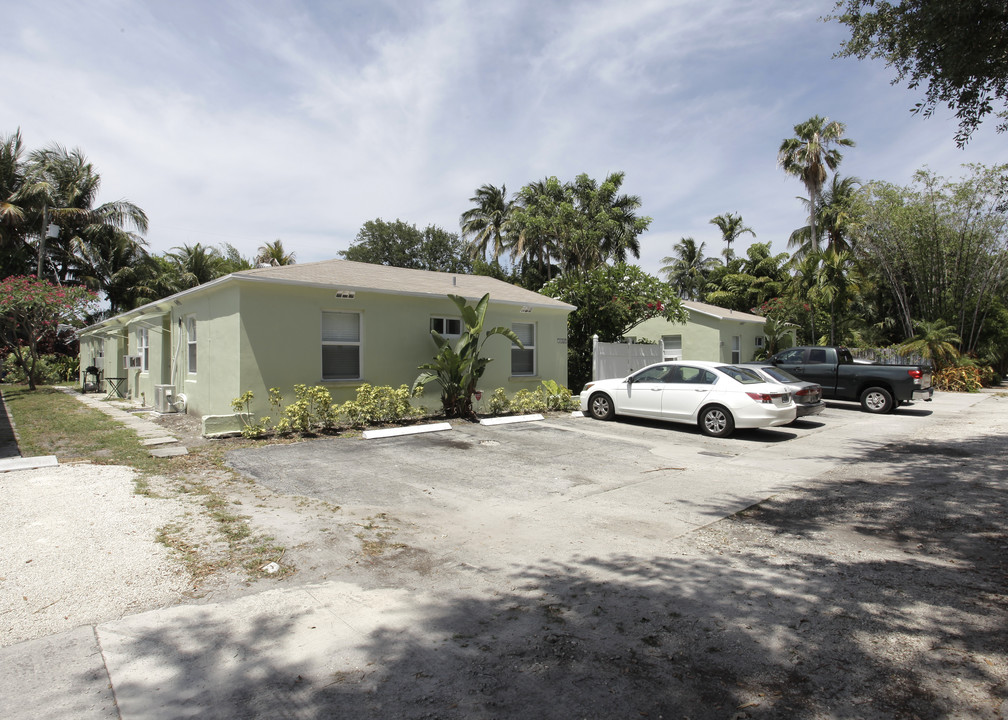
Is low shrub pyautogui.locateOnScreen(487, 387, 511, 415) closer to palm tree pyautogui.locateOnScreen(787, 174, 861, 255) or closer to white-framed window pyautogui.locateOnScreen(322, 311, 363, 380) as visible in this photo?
white-framed window pyautogui.locateOnScreen(322, 311, 363, 380)

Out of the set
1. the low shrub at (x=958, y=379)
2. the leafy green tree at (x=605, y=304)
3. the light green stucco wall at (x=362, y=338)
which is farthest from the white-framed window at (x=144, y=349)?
the low shrub at (x=958, y=379)

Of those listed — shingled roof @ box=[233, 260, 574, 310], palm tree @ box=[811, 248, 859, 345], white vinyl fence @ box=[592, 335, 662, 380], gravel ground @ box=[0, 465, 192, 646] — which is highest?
palm tree @ box=[811, 248, 859, 345]

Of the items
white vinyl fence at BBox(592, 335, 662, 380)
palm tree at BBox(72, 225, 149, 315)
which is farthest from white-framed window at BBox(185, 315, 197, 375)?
palm tree at BBox(72, 225, 149, 315)

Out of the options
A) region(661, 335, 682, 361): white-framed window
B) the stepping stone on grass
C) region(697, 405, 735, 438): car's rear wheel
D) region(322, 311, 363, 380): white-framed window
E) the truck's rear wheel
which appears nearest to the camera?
the stepping stone on grass

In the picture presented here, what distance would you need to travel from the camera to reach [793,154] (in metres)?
32.9

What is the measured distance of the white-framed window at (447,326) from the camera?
13664mm

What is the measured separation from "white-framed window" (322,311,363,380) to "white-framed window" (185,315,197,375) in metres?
3.51

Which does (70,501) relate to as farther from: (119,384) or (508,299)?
(119,384)

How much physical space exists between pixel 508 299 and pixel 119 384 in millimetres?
14391

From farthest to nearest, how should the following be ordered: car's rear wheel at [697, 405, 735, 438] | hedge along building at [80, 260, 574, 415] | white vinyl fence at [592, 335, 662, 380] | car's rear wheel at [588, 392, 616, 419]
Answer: white vinyl fence at [592, 335, 662, 380] → car's rear wheel at [588, 392, 616, 419] → car's rear wheel at [697, 405, 735, 438] → hedge along building at [80, 260, 574, 415]

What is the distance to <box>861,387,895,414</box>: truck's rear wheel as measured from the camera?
50.3ft

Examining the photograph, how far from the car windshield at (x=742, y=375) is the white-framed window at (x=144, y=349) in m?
15.7

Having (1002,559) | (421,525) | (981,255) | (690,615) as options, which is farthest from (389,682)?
(981,255)

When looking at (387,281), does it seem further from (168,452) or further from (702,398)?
(702,398)
